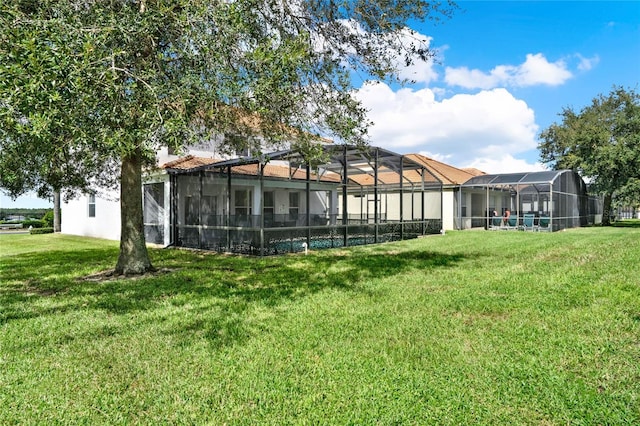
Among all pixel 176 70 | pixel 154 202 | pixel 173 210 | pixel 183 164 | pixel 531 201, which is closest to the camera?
pixel 176 70

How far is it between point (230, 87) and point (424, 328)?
4.61 metres

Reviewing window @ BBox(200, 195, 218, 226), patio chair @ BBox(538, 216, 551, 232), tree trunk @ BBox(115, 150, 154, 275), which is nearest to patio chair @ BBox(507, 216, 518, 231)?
patio chair @ BBox(538, 216, 551, 232)

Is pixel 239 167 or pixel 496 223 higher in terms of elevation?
pixel 239 167

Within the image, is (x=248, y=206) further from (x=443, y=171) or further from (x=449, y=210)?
(x=443, y=171)

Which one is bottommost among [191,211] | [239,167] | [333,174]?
[191,211]

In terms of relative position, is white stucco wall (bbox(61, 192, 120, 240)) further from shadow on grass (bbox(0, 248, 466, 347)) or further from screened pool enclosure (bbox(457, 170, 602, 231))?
screened pool enclosure (bbox(457, 170, 602, 231))

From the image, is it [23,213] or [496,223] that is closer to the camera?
[496,223]

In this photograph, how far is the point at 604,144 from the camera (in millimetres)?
29375

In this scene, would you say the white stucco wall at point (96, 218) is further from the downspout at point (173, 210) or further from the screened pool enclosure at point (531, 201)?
the screened pool enclosure at point (531, 201)

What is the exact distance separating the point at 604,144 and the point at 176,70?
32605 millimetres

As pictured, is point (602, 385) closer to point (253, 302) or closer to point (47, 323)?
point (253, 302)

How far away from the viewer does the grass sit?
10.0ft

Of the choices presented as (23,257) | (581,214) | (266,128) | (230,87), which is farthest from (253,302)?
(581,214)

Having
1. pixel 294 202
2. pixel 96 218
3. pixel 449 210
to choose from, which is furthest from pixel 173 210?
pixel 449 210
